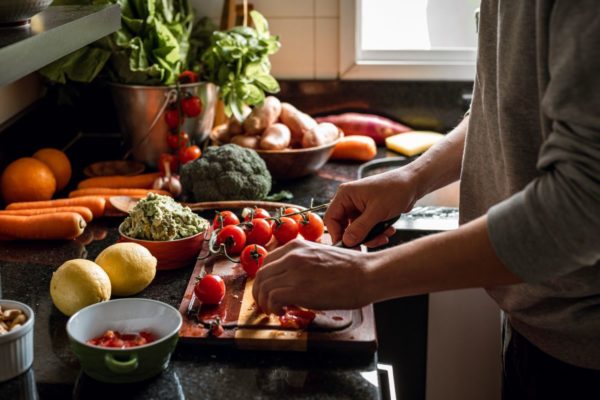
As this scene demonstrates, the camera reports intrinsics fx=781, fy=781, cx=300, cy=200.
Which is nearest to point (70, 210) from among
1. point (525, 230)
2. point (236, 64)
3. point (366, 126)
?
point (236, 64)

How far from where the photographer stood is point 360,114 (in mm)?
2430

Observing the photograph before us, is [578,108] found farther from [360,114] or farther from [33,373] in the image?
[360,114]

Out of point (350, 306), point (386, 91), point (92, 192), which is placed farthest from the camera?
point (386, 91)

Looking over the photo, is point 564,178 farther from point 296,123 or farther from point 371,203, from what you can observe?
point 296,123

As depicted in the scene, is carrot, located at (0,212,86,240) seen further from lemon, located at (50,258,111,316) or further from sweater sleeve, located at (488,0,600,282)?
sweater sleeve, located at (488,0,600,282)

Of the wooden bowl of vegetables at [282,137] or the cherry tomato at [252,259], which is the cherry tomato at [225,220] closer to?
the cherry tomato at [252,259]

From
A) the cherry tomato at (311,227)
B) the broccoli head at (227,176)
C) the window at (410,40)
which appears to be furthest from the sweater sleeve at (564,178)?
the window at (410,40)

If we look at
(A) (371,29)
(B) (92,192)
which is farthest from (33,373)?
(A) (371,29)

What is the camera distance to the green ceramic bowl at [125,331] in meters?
1.10

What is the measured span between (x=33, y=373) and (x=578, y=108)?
2.78 feet

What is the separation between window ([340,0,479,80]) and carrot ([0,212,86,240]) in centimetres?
107

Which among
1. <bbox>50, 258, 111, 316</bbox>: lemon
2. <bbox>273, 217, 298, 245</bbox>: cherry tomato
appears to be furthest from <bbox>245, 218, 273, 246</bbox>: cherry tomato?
<bbox>50, 258, 111, 316</bbox>: lemon

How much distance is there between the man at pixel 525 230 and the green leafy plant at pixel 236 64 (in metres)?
0.94

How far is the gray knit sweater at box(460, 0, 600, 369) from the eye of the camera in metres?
0.89
